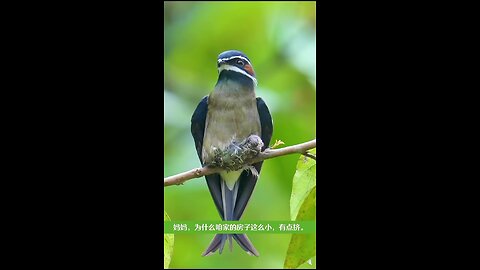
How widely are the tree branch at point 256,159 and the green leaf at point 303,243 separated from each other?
218 millimetres

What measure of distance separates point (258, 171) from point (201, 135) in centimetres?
37

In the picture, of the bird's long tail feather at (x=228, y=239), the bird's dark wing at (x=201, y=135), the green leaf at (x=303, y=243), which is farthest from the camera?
the bird's dark wing at (x=201, y=135)

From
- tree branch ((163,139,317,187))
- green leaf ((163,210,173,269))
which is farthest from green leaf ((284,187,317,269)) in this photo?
green leaf ((163,210,173,269))

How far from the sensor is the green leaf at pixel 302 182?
11.6 feet

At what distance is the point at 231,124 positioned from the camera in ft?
12.2

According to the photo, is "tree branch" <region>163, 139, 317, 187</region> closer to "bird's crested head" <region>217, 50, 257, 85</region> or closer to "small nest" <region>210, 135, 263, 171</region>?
"small nest" <region>210, 135, 263, 171</region>

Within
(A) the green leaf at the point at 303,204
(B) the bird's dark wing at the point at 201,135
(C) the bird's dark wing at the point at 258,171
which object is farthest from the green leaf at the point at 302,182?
(B) the bird's dark wing at the point at 201,135

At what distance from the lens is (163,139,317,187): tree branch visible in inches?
138

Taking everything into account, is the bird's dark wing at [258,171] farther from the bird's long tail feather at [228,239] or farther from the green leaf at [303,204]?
the green leaf at [303,204]

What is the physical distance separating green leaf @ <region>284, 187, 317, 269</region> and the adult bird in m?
0.33

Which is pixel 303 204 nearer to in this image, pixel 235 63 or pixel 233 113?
pixel 233 113

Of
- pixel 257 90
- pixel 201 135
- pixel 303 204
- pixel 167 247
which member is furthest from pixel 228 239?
pixel 257 90

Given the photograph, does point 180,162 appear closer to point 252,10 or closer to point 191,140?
point 191,140

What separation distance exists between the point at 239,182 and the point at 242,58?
67 cm
